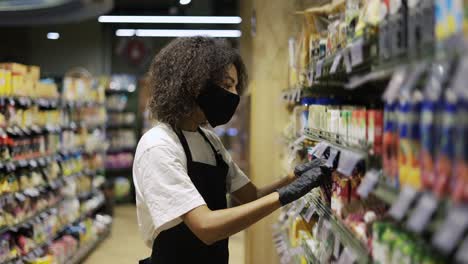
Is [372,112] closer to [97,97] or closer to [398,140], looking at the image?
[398,140]

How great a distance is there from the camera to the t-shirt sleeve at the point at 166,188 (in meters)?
2.12

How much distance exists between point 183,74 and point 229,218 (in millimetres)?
663

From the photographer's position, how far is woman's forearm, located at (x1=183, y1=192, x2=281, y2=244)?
2.07 metres

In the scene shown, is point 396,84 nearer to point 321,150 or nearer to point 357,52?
point 357,52

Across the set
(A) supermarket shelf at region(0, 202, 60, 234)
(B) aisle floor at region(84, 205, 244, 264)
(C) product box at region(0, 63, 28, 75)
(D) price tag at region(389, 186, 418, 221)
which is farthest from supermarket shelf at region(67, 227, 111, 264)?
(D) price tag at region(389, 186, 418, 221)

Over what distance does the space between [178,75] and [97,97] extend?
5.99 metres

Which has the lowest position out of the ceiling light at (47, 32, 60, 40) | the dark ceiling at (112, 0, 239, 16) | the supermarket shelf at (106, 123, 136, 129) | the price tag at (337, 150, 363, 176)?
the supermarket shelf at (106, 123, 136, 129)

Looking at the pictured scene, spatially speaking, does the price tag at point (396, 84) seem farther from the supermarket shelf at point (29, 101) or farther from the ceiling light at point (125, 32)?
the ceiling light at point (125, 32)

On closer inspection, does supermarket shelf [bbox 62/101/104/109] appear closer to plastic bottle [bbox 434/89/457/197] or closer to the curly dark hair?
the curly dark hair

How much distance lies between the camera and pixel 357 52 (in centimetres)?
160

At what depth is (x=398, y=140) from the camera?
1.39 m

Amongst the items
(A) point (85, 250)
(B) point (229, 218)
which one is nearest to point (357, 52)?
(B) point (229, 218)

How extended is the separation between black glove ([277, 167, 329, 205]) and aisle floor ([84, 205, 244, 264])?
4.32 meters

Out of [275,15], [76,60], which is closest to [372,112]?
[275,15]
